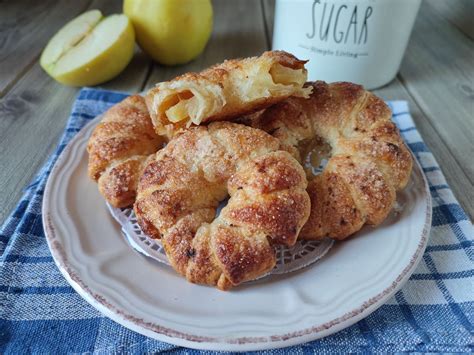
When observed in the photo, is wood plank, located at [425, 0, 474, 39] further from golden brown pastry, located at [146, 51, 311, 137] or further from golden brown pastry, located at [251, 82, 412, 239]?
golden brown pastry, located at [146, 51, 311, 137]

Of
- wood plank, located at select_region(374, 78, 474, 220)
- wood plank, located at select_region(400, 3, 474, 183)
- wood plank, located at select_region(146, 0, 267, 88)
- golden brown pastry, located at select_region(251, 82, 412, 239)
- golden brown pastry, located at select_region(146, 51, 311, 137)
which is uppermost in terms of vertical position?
golden brown pastry, located at select_region(146, 51, 311, 137)

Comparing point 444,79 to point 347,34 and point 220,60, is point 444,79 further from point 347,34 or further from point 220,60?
point 220,60

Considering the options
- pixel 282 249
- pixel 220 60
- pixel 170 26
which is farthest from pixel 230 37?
pixel 282 249

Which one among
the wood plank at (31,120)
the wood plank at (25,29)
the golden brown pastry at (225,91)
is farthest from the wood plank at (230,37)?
the golden brown pastry at (225,91)

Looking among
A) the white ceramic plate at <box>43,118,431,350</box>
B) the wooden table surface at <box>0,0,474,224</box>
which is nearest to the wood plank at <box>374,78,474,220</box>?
the wooden table surface at <box>0,0,474,224</box>

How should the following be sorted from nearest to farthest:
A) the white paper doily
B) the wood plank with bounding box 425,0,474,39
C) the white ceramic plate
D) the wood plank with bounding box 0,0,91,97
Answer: the white ceramic plate < the white paper doily < the wood plank with bounding box 0,0,91,97 < the wood plank with bounding box 425,0,474,39

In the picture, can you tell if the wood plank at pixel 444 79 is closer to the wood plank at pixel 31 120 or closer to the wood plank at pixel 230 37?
the wood plank at pixel 230 37

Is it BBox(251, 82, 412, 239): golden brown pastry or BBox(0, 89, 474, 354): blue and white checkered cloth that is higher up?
BBox(251, 82, 412, 239): golden brown pastry
